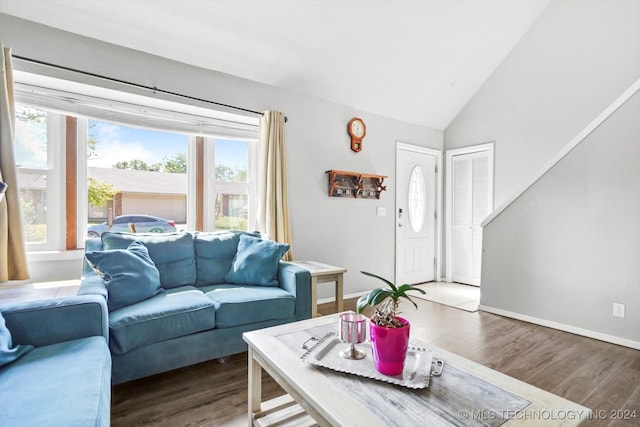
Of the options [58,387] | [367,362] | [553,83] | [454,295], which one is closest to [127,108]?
[58,387]

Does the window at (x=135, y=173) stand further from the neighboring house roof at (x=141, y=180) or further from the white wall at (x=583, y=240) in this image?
the white wall at (x=583, y=240)

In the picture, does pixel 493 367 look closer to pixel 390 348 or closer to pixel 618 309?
pixel 618 309

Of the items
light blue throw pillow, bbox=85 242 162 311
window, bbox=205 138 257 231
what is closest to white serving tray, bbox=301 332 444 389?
light blue throw pillow, bbox=85 242 162 311

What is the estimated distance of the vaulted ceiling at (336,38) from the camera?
2.37 m

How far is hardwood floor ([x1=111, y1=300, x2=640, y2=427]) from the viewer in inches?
67.1

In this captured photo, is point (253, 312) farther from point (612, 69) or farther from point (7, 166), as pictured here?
point (612, 69)

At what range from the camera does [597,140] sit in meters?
2.79

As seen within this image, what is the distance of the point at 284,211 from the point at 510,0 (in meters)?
3.36

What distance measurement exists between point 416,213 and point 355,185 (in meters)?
1.35

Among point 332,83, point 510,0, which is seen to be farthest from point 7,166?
point 510,0

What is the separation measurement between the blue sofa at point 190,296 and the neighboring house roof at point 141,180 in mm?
641

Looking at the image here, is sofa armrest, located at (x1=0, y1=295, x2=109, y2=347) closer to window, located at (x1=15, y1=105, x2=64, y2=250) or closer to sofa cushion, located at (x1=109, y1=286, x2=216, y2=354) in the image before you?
sofa cushion, located at (x1=109, y1=286, x2=216, y2=354)

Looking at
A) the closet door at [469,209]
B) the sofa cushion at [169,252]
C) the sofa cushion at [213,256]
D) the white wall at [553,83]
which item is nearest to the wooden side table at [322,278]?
the sofa cushion at [213,256]

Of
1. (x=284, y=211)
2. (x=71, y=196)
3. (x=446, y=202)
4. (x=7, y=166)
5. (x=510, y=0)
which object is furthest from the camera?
(x=446, y=202)
